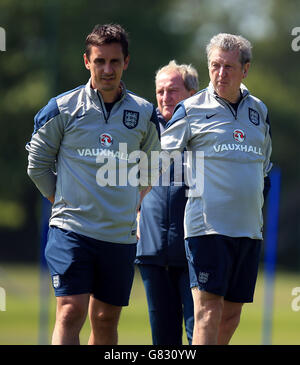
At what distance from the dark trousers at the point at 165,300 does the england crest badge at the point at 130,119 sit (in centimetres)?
127

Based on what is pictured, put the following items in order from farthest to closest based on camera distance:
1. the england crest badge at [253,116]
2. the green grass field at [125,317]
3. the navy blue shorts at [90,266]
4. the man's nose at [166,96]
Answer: the green grass field at [125,317]
the man's nose at [166,96]
the england crest badge at [253,116]
the navy blue shorts at [90,266]

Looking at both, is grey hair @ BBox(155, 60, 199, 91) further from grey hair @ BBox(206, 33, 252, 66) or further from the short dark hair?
the short dark hair

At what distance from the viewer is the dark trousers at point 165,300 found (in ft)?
20.8

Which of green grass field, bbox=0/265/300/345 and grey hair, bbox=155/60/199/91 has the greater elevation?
grey hair, bbox=155/60/199/91

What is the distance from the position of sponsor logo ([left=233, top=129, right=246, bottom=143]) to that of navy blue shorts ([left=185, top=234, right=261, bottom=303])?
0.66m

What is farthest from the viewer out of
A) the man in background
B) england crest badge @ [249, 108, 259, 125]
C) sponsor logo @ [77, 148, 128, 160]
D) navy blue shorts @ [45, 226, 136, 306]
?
the man in background

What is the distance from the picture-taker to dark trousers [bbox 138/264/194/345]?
6352 millimetres

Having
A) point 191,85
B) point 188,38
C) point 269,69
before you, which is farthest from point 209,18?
point 191,85

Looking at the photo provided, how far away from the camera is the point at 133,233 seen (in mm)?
5637

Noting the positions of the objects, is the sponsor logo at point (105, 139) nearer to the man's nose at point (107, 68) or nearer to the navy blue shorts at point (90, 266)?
the man's nose at point (107, 68)

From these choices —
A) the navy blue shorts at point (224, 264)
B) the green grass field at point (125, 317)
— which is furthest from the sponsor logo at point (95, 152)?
the green grass field at point (125, 317)

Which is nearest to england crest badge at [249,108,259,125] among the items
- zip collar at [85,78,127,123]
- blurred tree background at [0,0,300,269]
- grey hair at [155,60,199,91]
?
grey hair at [155,60,199,91]

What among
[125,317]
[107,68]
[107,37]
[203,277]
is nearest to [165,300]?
[203,277]

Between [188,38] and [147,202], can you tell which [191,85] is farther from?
[188,38]
